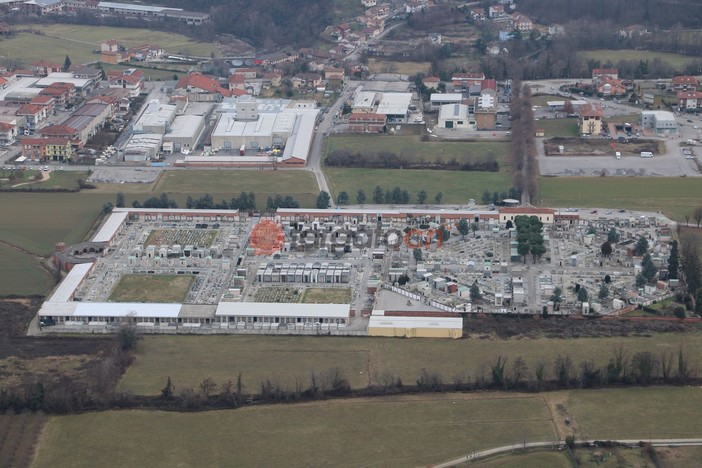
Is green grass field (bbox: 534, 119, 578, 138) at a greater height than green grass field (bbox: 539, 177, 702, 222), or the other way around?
green grass field (bbox: 539, 177, 702, 222)

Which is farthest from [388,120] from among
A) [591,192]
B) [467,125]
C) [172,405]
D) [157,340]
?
[172,405]

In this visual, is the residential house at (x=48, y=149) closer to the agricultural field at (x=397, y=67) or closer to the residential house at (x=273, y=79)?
the residential house at (x=273, y=79)

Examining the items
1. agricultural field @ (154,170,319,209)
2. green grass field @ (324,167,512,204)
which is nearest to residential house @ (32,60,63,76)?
agricultural field @ (154,170,319,209)

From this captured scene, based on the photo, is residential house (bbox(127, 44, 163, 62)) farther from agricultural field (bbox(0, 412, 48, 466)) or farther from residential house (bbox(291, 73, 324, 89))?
agricultural field (bbox(0, 412, 48, 466))

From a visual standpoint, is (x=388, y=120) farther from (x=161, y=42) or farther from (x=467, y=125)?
(x=161, y=42)

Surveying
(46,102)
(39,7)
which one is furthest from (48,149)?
(39,7)
